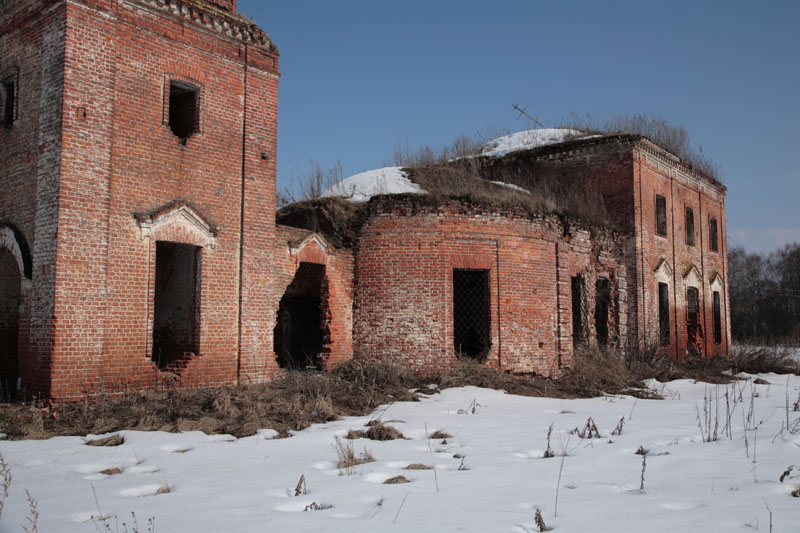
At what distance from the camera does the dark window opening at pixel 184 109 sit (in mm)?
10491

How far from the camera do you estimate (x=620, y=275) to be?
1706cm

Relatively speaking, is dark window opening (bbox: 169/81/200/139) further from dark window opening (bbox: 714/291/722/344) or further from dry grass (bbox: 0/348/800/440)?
dark window opening (bbox: 714/291/722/344)

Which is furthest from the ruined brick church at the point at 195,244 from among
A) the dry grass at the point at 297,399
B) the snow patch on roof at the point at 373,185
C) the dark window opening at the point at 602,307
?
the dark window opening at the point at 602,307

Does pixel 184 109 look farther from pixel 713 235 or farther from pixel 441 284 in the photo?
pixel 713 235

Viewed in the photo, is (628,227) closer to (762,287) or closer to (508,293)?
(508,293)

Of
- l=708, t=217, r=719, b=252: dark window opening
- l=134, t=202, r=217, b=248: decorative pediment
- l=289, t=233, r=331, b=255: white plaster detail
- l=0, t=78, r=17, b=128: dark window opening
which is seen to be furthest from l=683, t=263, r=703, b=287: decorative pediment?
l=0, t=78, r=17, b=128: dark window opening

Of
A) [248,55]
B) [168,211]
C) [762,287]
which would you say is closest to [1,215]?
[168,211]

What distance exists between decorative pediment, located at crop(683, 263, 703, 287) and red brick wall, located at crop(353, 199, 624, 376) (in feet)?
30.2

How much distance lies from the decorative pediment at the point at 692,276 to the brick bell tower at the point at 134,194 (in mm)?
14911

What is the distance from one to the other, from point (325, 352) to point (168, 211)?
4.08 meters

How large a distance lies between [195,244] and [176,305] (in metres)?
1.34

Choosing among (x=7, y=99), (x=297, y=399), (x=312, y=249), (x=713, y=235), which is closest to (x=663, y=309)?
(x=713, y=235)

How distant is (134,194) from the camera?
9461 mm

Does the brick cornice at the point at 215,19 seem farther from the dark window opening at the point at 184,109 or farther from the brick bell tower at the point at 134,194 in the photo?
the dark window opening at the point at 184,109
